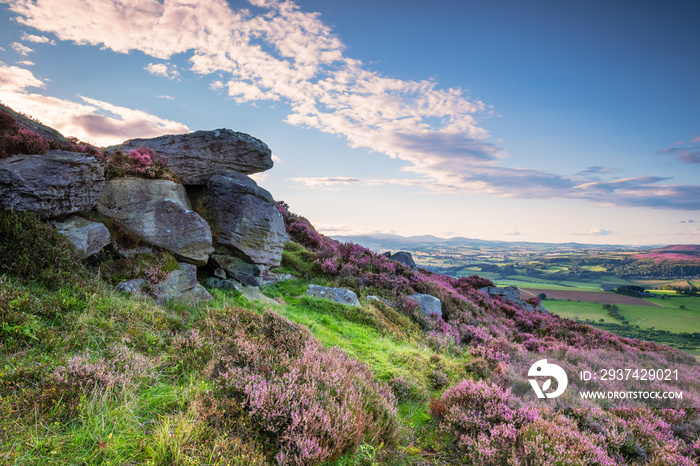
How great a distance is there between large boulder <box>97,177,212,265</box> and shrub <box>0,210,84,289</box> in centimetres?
264

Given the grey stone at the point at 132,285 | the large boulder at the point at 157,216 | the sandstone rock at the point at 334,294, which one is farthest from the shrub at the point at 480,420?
the large boulder at the point at 157,216

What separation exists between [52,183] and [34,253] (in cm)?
217

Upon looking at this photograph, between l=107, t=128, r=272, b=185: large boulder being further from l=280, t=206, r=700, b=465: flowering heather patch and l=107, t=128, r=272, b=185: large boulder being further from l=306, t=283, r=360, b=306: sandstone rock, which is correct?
l=280, t=206, r=700, b=465: flowering heather patch

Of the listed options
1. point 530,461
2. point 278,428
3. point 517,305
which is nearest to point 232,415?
point 278,428

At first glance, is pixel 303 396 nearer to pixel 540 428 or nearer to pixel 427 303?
pixel 540 428

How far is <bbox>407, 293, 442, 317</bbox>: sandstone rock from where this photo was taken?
15.2m

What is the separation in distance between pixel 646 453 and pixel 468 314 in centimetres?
1052

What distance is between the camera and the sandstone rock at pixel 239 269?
41.8 ft

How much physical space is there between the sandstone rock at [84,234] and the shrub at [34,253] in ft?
1.75

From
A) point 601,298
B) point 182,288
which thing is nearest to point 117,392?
point 182,288

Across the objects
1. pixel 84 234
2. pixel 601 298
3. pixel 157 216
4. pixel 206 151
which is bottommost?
pixel 601 298

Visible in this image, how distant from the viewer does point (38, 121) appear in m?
12.0

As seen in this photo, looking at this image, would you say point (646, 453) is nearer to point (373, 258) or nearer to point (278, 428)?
point (278, 428)

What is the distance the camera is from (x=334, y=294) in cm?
1370
